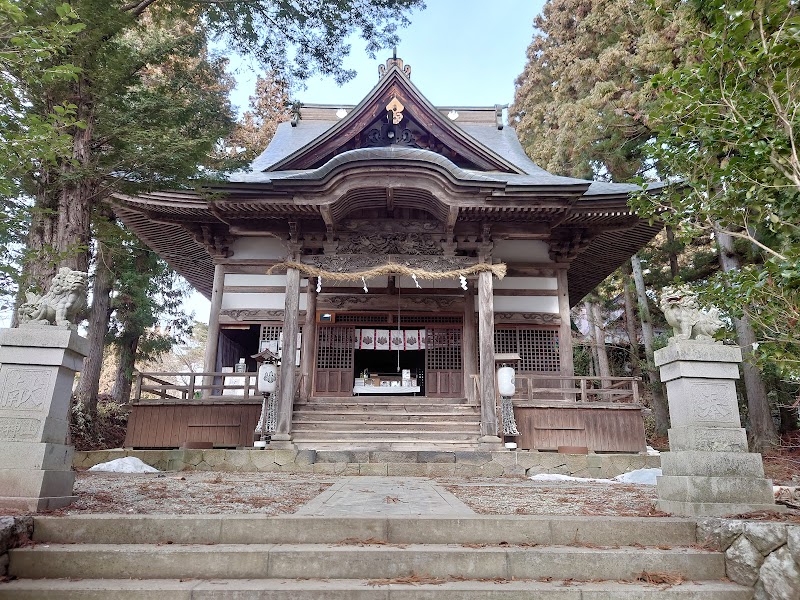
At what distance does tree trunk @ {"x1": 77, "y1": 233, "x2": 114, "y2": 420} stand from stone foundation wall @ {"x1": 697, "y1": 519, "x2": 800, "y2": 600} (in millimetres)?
13288

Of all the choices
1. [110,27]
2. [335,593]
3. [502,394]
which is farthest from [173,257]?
[335,593]

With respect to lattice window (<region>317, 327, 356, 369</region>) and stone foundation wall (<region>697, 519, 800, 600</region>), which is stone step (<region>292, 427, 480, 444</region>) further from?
stone foundation wall (<region>697, 519, 800, 600</region>)

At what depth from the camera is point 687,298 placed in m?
4.36

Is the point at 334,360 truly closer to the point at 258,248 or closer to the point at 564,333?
the point at 258,248

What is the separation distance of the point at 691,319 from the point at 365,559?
327 cm

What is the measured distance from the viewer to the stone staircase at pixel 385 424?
9.16 metres

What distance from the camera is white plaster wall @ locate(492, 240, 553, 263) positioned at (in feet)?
39.5

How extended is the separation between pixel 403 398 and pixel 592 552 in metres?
7.73

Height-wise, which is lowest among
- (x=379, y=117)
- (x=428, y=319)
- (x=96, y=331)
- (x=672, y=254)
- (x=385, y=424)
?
(x=385, y=424)

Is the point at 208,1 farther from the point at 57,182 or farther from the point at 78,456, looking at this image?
the point at 78,456

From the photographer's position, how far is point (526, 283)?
11953 mm

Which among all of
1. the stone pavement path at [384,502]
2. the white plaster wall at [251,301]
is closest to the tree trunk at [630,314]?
the white plaster wall at [251,301]

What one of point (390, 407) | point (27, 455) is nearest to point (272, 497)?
point (27, 455)

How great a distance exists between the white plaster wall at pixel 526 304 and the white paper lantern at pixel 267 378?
17.2 feet
